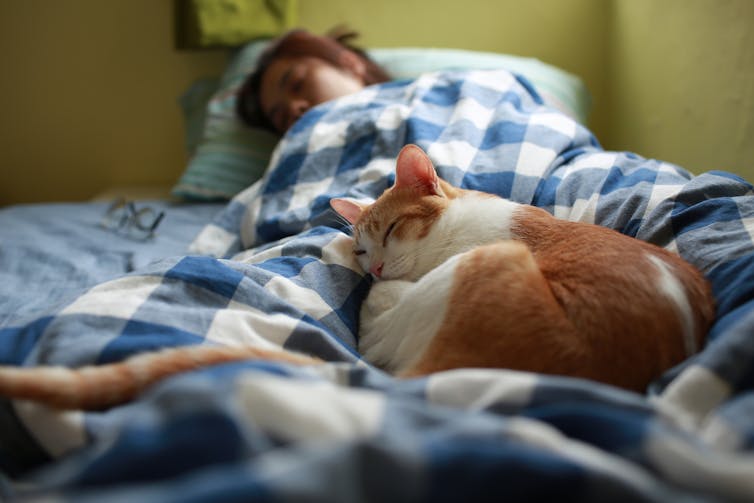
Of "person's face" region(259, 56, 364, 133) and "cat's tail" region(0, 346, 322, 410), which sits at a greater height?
"person's face" region(259, 56, 364, 133)

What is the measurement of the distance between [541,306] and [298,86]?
1.31m

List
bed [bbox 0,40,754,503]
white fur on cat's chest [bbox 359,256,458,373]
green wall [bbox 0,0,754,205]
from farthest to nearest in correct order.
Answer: green wall [bbox 0,0,754,205] → white fur on cat's chest [bbox 359,256,458,373] → bed [bbox 0,40,754,503]

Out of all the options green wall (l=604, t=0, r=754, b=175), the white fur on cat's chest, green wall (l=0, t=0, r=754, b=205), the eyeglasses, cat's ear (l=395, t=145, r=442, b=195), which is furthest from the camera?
green wall (l=0, t=0, r=754, b=205)

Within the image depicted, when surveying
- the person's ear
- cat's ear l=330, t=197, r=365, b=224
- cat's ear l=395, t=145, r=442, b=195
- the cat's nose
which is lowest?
the cat's nose

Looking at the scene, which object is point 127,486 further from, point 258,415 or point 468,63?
point 468,63

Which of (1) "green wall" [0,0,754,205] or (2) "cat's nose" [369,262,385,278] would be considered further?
(1) "green wall" [0,0,754,205]

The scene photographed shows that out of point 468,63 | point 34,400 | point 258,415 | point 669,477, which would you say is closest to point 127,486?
point 258,415

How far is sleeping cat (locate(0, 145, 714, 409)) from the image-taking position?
26.4 inches

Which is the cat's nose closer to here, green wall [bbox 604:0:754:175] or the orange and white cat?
the orange and white cat

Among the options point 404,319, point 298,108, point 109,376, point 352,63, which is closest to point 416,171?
point 404,319

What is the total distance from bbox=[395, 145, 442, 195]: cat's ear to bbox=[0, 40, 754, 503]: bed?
17cm

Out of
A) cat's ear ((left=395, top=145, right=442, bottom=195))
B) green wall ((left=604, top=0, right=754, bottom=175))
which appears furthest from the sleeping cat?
green wall ((left=604, top=0, right=754, bottom=175))

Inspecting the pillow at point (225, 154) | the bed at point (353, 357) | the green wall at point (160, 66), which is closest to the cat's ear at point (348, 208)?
the bed at point (353, 357)

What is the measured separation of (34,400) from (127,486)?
0.22 m
